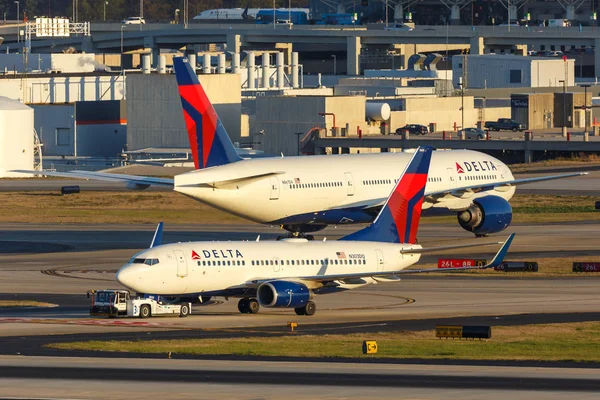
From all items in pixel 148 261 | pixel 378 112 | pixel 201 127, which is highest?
pixel 378 112

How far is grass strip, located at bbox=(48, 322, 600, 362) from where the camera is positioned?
5025 cm

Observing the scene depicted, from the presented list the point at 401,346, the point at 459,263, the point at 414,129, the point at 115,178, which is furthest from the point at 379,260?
the point at 414,129

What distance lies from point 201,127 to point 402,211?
62.6 feet

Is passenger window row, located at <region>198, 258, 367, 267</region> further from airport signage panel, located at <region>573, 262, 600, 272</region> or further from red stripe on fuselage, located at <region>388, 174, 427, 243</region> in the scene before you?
airport signage panel, located at <region>573, 262, 600, 272</region>

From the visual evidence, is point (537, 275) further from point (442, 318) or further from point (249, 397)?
point (249, 397)

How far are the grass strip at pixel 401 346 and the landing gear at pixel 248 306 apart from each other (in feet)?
24.2

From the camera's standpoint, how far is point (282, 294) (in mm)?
59625

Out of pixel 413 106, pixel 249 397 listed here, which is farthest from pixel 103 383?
pixel 413 106

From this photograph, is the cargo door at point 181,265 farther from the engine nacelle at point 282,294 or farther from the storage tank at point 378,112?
the storage tank at point 378,112

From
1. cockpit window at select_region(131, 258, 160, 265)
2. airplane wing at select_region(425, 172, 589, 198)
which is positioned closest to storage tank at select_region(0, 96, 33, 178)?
airplane wing at select_region(425, 172, 589, 198)

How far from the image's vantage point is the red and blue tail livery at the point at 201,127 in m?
81.5

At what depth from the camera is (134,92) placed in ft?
547

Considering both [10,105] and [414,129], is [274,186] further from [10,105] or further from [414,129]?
[414,129]

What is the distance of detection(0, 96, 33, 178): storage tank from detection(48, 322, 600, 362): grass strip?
320ft
